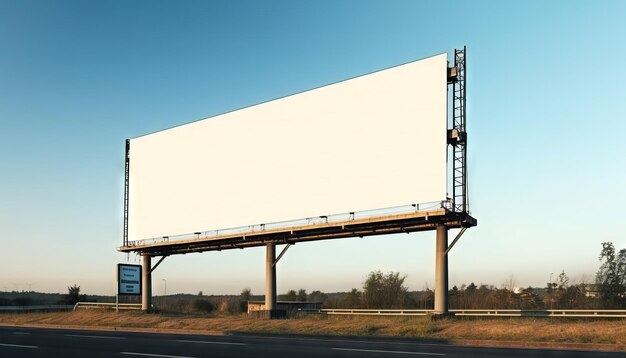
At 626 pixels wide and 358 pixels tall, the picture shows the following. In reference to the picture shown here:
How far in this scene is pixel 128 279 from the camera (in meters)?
39.2

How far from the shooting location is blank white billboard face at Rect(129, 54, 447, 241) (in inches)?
1087

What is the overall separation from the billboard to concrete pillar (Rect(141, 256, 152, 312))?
0.29m

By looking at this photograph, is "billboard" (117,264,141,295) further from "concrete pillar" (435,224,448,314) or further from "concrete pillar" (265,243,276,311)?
"concrete pillar" (435,224,448,314)

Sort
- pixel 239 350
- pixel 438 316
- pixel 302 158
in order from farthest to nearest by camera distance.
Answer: pixel 302 158
pixel 438 316
pixel 239 350

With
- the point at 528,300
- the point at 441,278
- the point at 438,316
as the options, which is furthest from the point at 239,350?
the point at 528,300

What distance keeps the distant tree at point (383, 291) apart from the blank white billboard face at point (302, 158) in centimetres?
1430

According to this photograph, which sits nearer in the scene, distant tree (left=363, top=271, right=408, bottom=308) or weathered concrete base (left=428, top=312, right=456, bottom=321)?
weathered concrete base (left=428, top=312, right=456, bottom=321)

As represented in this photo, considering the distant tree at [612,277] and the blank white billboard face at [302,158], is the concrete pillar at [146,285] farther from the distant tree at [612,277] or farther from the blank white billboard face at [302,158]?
the distant tree at [612,277]

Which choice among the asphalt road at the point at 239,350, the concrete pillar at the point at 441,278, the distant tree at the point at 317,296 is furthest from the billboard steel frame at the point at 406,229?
the distant tree at the point at 317,296

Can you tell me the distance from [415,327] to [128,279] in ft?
72.9

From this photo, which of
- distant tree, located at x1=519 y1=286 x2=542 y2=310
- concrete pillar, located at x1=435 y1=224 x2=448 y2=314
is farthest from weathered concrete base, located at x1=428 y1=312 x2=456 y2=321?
distant tree, located at x1=519 y1=286 x2=542 y2=310

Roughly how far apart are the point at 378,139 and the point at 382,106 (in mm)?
1619

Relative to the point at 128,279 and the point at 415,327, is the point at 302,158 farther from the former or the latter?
the point at 128,279

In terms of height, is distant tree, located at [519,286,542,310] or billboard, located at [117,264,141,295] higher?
billboard, located at [117,264,141,295]
